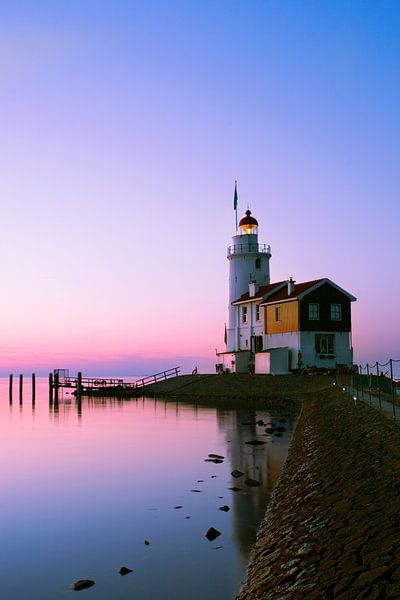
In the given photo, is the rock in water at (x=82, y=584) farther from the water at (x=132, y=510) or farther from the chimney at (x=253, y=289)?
the chimney at (x=253, y=289)

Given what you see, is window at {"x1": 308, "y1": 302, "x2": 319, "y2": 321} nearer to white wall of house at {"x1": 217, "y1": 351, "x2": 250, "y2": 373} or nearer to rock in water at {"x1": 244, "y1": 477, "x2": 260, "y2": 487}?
white wall of house at {"x1": 217, "y1": 351, "x2": 250, "y2": 373}

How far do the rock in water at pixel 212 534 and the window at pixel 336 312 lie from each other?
125 feet

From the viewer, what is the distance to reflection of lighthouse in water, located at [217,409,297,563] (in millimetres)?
11727

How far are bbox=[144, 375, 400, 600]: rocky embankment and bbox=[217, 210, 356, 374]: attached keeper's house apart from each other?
Result: 100 feet

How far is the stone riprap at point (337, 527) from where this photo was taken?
18.4ft

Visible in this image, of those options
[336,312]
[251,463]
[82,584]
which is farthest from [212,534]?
[336,312]

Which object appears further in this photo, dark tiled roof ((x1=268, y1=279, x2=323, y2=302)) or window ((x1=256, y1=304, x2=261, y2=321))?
window ((x1=256, y1=304, x2=261, y2=321))

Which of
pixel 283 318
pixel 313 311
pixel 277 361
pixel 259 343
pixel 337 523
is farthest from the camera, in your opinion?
pixel 259 343

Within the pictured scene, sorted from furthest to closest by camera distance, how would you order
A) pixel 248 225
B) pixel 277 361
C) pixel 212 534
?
1. pixel 248 225
2. pixel 277 361
3. pixel 212 534

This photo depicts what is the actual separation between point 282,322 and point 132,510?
119 feet

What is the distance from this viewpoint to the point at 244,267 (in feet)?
186

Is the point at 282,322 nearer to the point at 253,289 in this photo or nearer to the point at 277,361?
the point at 277,361

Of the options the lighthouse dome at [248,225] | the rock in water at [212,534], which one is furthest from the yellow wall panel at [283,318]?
the rock in water at [212,534]

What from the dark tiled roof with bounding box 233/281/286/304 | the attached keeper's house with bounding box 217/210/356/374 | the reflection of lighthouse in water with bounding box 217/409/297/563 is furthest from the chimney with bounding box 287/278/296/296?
the reflection of lighthouse in water with bounding box 217/409/297/563
